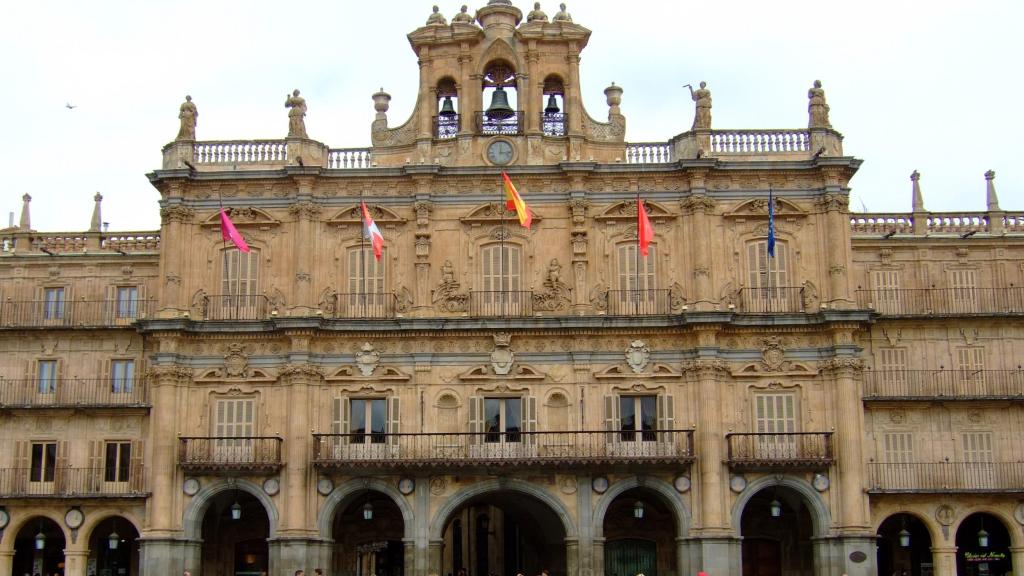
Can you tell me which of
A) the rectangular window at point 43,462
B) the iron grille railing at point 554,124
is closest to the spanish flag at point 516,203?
the iron grille railing at point 554,124

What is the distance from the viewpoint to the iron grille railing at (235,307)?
1778 inches

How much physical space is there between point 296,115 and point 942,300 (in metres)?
25.2

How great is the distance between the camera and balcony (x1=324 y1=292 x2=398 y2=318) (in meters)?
45.0

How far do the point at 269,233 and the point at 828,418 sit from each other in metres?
21.0

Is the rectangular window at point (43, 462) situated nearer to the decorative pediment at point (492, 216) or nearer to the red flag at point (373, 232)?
the red flag at point (373, 232)

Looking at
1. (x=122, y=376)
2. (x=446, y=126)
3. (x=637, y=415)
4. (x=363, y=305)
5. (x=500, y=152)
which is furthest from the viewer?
(x=122, y=376)

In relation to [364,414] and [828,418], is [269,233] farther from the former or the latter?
[828,418]

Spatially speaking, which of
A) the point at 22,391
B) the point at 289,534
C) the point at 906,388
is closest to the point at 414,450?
the point at 289,534

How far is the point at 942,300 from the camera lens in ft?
156

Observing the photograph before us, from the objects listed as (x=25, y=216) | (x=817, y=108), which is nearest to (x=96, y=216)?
(x=25, y=216)

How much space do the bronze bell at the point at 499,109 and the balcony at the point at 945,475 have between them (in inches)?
721

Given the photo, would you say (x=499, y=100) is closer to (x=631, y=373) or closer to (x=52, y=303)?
(x=631, y=373)

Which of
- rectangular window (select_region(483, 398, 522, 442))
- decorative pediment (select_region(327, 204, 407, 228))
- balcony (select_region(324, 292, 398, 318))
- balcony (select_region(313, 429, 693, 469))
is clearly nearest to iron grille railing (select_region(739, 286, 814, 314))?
balcony (select_region(313, 429, 693, 469))

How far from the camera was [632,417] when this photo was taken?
4425 cm
